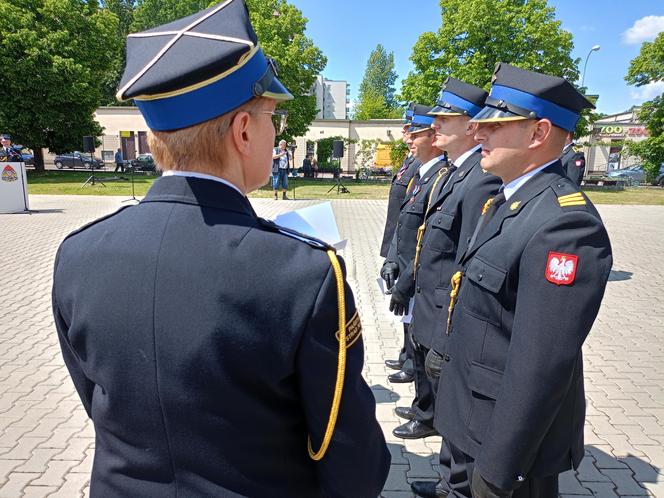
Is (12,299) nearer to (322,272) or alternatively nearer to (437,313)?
(437,313)

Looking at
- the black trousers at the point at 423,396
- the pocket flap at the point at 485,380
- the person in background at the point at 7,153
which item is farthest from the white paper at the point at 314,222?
the person in background at the point at 7,153

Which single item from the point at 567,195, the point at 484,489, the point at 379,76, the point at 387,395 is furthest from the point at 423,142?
the point at 379,76

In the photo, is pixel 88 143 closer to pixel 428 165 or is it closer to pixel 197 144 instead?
pixel 428 165

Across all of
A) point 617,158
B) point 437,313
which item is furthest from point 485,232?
point 617,158

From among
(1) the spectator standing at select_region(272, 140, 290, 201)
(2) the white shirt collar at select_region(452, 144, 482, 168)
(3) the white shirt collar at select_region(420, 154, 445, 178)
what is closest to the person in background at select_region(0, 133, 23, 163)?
(1) the spectator standing at select_region(272, 140, 290, 201)

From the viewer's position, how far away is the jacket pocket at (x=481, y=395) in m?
1.91

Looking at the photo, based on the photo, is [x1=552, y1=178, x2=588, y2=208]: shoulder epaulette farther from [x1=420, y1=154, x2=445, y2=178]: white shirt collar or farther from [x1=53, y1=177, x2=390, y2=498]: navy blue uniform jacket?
[x1=420, y1=154, x2=445, y2=178]: white shirt collar

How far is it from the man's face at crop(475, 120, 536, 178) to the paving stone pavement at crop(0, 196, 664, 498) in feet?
6.79

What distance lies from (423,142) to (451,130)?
2.22 feet

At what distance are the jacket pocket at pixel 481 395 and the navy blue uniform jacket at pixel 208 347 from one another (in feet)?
3.03

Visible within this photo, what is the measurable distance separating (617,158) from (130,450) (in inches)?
1748

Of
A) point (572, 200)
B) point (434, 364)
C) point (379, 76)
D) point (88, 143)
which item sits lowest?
point (434, 364)

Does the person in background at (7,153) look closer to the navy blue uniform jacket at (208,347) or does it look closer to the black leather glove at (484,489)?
the navy blue uniform jacket at (208,347)

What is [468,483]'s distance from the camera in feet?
7.47
